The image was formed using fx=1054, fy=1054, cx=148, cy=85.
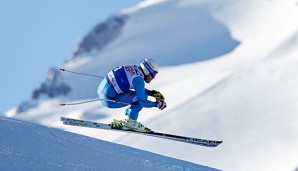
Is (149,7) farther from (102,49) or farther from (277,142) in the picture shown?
(277,142)

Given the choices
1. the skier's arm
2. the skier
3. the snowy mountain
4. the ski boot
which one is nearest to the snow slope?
the skier's arm

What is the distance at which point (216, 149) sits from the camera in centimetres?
9575

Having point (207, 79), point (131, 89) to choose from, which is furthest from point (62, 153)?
point (207, 79)

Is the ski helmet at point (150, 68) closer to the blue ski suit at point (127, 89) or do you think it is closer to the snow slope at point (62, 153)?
the blue ski suit at point (127, 89)

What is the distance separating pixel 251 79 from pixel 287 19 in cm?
3827

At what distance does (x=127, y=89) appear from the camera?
20.2 metres

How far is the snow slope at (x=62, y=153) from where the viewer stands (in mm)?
15367

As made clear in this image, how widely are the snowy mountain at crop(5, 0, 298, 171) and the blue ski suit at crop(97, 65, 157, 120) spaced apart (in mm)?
62404

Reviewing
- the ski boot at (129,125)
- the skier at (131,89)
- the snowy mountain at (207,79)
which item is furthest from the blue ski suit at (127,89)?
the snowy mountain at (207,79)

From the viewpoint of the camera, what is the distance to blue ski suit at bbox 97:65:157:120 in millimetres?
19922

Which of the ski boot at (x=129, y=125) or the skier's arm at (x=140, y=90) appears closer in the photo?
the skier's arm at (x=140, y=90)

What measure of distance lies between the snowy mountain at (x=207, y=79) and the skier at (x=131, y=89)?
2452 inches

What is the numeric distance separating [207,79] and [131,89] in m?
108

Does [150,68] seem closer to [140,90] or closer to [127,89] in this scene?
[140,90]
